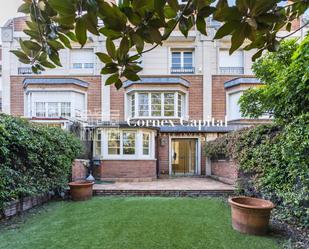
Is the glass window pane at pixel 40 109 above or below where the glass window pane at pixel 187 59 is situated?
below

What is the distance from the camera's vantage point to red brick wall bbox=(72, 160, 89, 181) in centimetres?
929

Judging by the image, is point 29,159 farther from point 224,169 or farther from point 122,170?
point 224,169

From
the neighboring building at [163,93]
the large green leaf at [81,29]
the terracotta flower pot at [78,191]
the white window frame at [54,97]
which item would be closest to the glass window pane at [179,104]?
the neighboring building at [163,93]

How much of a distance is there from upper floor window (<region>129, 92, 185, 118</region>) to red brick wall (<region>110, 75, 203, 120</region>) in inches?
35.8

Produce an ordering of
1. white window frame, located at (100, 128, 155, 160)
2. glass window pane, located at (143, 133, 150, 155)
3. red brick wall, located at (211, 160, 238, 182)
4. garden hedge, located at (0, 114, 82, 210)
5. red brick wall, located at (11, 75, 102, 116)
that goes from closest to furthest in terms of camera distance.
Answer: garden hedge, located at (0, 114, 82, 210) → red brick wall, located at (211, 160, 238, 182) → white window frame, located at (100, 128, 155, 160) → glass window pane, located at (143, 133, 150, 155) → red brick wall, located at (11, 75, 102, 116)

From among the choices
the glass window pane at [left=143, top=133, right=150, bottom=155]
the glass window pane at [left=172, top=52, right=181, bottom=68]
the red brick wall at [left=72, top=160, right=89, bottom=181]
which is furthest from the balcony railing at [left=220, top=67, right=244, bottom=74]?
the red brick wall at [left=72, top=160, right=89, bottom=181]

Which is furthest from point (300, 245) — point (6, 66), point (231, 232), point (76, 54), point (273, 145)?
point (6, 66)

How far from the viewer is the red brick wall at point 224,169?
945cm

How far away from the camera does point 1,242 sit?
156 inches

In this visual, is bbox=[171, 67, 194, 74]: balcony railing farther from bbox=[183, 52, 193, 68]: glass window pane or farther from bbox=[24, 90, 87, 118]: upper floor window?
bbox=[24, 90, 87, 118]: upper floor window

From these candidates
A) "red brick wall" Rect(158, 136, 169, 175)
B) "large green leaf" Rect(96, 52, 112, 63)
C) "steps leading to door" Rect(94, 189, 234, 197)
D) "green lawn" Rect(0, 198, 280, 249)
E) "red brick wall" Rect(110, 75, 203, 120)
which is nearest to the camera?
"large green leaf" Rect(96, 52, 112, 63)

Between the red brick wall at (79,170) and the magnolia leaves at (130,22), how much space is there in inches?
331

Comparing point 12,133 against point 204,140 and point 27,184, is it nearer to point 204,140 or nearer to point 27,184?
point 27,184

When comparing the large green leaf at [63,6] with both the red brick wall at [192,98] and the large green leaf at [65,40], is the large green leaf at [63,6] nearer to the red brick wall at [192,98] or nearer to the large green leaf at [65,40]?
the large green leaf at [65,40]
